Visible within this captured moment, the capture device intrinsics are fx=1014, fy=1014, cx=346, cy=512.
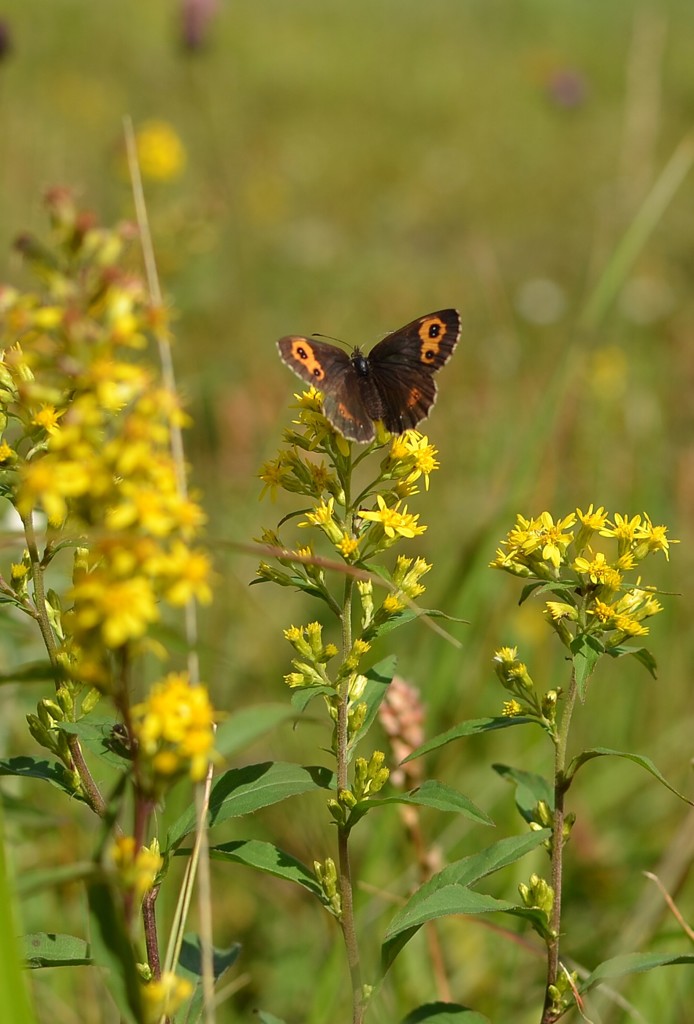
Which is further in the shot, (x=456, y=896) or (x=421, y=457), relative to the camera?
(x=421, y=457)

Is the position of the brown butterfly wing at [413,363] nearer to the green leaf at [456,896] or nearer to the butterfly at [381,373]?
the butterfly at [381,373]

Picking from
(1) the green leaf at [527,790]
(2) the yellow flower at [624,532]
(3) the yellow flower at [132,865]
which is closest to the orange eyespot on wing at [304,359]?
(2) the yellow flower at [624,532]

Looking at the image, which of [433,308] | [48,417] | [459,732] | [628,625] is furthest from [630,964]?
[433,308]

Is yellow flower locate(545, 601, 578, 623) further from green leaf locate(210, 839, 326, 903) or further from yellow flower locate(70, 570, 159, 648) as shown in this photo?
yellow flower locate(70, 570, 159, 648)

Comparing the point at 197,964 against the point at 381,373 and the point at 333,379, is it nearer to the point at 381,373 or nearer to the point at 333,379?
the point at 333,379

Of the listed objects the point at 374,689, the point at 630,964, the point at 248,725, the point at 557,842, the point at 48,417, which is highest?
the point at 48,417

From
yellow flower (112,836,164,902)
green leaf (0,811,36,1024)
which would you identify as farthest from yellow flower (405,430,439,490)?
green leaf (0,811,36,1024)

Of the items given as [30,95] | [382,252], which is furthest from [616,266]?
[30,95]
